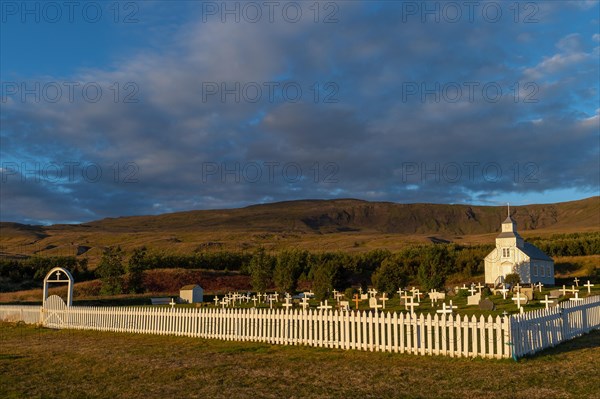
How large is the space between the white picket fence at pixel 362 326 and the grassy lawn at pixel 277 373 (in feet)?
1.54

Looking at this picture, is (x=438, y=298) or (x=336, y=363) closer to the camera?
(x=336, y=363)

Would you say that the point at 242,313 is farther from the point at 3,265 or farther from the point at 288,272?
the point at 3,265

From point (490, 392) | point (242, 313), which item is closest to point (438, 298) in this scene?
point (242, 313)

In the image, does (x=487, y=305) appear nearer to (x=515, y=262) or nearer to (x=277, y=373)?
(x=277, y=373)

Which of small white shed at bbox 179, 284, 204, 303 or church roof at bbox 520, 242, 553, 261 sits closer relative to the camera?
small white shed at bbox 179, 284, 204, 303

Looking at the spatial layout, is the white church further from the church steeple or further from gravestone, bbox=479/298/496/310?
gravestone, bbox=479/298/496/310

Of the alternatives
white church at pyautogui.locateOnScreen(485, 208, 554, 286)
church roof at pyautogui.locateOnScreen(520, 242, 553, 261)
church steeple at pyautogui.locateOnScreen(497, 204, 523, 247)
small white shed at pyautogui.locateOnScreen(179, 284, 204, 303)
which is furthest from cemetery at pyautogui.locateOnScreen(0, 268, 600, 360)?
church steeple at pyautogui.locateOnScreen(497, 204, 523, 247)

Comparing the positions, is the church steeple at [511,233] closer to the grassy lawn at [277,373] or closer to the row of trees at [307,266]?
the row of trees at [307,266]

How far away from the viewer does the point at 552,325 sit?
14844mm

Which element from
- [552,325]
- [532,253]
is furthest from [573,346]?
[532,253]

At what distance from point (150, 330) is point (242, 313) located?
14.4 feet

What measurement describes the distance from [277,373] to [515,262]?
151 ft

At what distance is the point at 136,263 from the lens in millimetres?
45562

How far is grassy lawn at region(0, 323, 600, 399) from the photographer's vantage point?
965 centimetres
